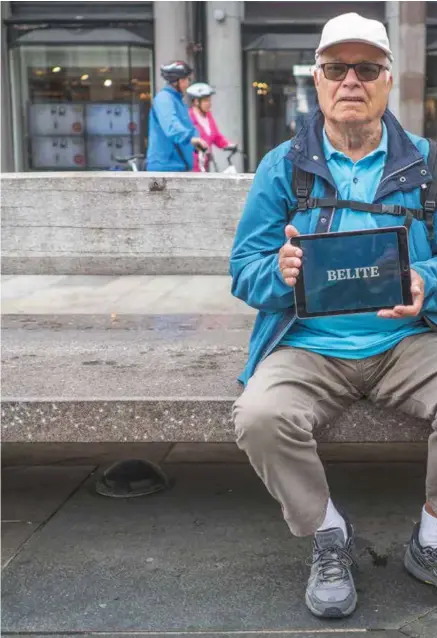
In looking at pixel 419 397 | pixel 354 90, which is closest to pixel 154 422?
pixel 419 397

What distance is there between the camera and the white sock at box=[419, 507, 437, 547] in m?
2.79

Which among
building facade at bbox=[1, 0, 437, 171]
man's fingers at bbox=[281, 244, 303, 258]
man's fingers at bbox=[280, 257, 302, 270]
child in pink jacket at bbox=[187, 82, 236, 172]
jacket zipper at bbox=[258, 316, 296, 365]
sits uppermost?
building facade at bbox=[1, 0, 437, 171]

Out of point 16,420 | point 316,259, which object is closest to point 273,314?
point 316,259

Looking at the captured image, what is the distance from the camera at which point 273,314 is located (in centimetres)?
280

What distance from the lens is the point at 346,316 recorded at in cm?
277

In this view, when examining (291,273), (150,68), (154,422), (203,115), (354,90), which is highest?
(150,68)

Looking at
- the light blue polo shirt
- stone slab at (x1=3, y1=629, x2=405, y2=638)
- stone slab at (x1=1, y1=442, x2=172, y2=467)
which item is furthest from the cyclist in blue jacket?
stone slab at (x1=3, y1=629, x2=405, y2=638)

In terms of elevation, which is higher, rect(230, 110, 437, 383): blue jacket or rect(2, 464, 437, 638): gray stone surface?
rect(230, 110, 437, 383): blue jacket

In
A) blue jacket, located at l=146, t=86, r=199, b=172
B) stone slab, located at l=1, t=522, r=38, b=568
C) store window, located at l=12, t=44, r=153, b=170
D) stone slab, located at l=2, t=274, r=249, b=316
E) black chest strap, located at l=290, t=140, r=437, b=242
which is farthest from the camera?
store window, located at l=12, t=44, r=153, b=170

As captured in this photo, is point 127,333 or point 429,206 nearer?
point 429,206

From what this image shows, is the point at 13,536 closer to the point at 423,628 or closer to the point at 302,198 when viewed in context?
the point at 423,628

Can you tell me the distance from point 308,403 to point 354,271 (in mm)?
428

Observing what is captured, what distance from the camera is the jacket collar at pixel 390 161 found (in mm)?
2732

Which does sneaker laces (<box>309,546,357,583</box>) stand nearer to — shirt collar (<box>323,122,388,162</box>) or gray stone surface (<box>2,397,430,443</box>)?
gray stone surface (<box>2,397,430,443</box>)
